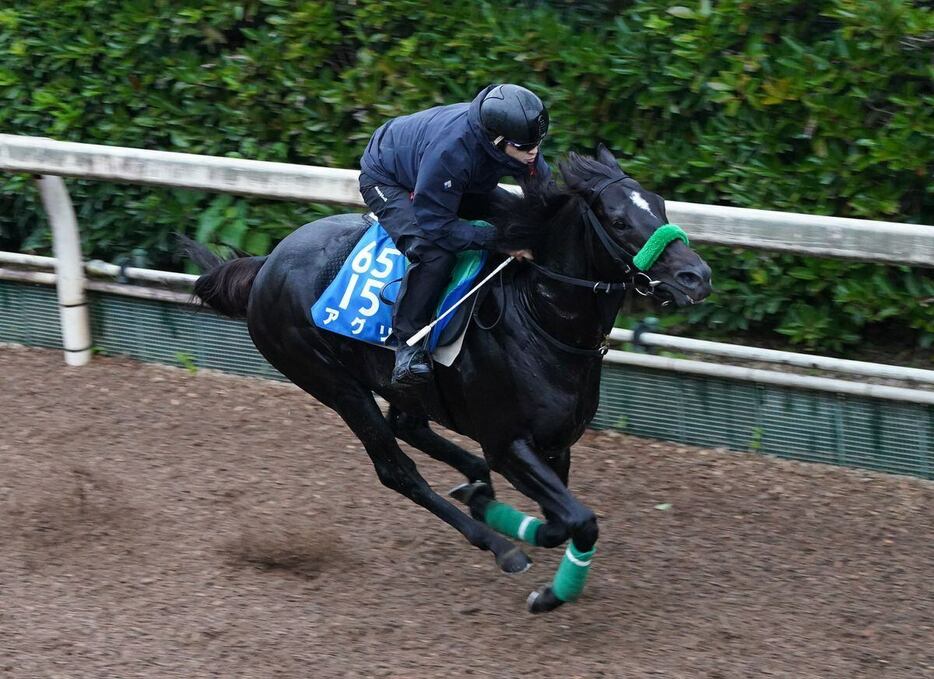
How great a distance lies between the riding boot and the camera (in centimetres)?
510

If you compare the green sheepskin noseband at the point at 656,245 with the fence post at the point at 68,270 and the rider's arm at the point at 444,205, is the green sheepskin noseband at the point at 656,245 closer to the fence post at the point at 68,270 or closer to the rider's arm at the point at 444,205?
the rider's arm at the point at 444,205

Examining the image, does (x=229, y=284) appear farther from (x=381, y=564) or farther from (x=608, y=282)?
(x=608, y=282)

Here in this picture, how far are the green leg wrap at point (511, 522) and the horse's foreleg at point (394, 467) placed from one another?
0.19 feet

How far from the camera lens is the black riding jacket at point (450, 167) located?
4.80 metres

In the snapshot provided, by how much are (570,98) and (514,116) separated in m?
2.06

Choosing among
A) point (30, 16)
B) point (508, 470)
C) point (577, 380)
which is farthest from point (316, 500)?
point (30, 16)

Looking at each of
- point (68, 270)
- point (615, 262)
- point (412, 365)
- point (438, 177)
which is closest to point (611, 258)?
point (615, 262)

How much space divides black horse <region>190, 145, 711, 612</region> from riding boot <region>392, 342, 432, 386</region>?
15 centimetres

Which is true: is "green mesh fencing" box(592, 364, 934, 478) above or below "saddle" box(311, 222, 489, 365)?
below

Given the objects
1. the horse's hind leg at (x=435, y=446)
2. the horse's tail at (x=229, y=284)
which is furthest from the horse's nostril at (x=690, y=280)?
the horse's tail at (x=229, y=284)

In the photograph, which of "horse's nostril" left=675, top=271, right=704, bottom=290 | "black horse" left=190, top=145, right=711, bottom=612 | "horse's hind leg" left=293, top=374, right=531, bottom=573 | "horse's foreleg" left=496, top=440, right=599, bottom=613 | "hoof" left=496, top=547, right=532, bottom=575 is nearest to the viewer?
"horse's nostril" left=675, top=271, right=704, bottom=290

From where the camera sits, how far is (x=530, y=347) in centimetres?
498

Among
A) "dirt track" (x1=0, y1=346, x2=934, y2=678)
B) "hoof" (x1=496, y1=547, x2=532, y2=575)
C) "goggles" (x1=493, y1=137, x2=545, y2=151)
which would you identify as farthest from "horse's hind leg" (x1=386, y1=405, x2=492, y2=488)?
"goggles" (x1=493, y1=137, x2=545, y2=151)

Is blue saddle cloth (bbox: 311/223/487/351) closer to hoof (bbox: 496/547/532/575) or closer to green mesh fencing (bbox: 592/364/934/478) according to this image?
hoof (bbox: 496/547/532/575)
